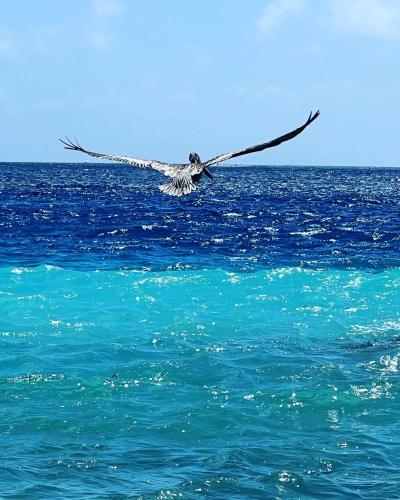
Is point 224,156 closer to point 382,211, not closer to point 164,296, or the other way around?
point 164,296

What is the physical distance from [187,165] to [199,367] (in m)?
6.57

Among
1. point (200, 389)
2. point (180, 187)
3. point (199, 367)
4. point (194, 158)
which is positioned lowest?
point (200, 389)

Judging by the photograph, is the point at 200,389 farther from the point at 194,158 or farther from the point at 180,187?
the point at 180,187

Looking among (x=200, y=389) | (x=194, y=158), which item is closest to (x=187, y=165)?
(x=194, y=158)

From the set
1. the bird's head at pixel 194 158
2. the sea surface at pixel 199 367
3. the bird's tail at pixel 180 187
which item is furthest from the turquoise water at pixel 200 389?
the bird's head at pixel 194 158

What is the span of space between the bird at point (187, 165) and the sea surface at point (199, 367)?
4643mm

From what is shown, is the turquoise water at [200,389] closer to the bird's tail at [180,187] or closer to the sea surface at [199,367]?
the sea surface at [199,367]

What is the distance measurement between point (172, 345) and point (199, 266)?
1138 cm

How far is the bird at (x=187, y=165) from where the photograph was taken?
39.2 ft

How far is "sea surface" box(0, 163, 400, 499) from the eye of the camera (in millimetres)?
12906

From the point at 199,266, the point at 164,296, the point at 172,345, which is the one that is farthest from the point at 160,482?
the point at 199,266

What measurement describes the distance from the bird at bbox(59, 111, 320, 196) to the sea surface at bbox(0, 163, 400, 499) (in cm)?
464

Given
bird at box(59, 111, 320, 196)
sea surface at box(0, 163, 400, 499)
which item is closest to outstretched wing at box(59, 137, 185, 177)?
bird at box(59, 111, 320, 196)

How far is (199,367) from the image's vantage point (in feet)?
61.4
